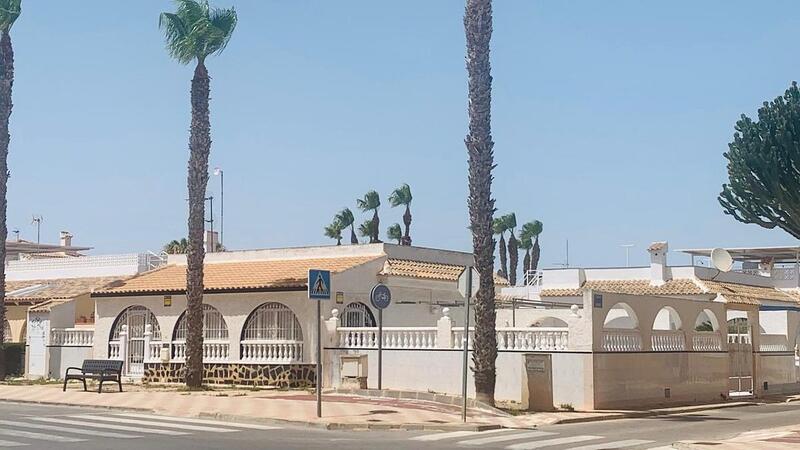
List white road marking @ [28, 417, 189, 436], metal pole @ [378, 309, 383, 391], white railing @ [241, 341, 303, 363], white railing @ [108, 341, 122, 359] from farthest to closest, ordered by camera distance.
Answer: white railing @ [108, 341, 122, 359]
white railing @ [241, 341, 303, 363]
metal pole @ [378, 309, 383, 391]
white road marking @ [28, 417, 189, 436]

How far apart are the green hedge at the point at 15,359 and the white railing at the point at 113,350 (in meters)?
4.86

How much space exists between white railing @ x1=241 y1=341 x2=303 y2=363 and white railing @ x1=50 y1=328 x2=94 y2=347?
7.18 metres

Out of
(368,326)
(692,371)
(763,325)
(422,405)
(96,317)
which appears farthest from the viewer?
(763,325)

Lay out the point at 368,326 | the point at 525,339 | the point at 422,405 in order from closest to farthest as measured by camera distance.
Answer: the point at 422,405 < the point at 525,339 < the point at 368,326

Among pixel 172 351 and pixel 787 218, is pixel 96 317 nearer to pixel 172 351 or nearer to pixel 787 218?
pixel 172 351

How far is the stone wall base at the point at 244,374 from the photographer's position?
28391mm

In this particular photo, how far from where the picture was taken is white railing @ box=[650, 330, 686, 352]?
86.6 ft

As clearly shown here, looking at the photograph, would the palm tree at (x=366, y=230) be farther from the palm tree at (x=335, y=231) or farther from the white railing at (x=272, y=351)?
the white railing at (x=272, y=351)

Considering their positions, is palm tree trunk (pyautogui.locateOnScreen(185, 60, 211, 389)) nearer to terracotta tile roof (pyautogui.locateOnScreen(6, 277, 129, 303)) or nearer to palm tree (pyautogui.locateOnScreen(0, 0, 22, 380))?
palm tree (pyautogui.locateOnScreen(0, 0, 22, 380))

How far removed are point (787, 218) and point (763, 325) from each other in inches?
531

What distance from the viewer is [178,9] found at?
93.6ft

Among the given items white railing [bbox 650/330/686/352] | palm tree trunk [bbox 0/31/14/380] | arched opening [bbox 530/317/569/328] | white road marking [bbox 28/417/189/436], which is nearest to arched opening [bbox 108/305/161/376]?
palm tree trunk [bbox 0/31/14/380]

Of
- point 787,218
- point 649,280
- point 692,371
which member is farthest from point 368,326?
point 649,280

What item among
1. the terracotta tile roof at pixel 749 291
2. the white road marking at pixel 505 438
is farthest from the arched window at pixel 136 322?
the terracotta tile roof at pixel 749 291
